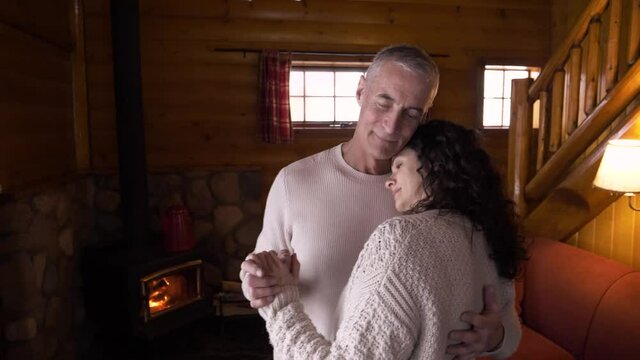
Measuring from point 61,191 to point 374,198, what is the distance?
2.67m

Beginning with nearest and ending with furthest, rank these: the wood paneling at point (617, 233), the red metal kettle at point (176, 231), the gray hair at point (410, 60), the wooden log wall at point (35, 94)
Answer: the gray hair at point (410, 60)
the wooden log wall at point (35, 94)
the wood paneling at point (617, 233)
the red metal kettle at point (176, 231)

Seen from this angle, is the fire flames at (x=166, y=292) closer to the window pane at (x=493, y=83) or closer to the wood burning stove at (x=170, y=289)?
the wood burning stove at (x=170, y=289)

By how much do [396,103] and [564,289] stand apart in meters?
2.22

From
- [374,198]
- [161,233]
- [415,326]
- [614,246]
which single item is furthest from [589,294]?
[161,233]

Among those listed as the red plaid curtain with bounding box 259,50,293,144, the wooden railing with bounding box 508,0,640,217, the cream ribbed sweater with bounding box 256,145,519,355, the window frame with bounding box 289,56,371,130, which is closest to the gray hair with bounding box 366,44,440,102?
the cream ribbed sweater with bounding box 256,145,519,355

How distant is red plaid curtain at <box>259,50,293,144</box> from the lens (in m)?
3.98

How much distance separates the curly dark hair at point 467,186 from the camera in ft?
3.14

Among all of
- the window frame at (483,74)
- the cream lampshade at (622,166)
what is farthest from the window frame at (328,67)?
the cream lampshade at (622,166)

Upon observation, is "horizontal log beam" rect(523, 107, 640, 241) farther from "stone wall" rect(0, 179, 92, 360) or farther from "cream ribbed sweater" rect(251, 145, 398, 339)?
"stone wall" rect(0, 179, 92, 360)

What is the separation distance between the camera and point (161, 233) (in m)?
3.99

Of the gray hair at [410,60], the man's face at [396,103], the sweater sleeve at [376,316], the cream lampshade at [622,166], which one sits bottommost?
the sweater sleeve at [376,316]

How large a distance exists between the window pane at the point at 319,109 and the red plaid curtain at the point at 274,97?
350 millimetres

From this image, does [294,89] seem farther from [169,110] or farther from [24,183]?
[24,183]

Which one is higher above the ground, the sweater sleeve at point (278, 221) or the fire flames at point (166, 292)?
the sweater sleeve at point (278, 221)
